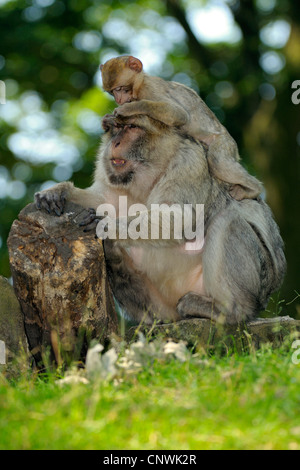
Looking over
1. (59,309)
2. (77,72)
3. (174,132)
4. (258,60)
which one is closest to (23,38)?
(77,72)

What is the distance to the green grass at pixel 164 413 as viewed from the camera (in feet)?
10.7

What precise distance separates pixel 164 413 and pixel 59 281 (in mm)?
1958

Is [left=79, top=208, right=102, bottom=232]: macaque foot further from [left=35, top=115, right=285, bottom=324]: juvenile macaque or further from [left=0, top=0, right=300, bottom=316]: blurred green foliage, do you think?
[left=0, top=0, right=300, bottom=316]: blurred green foliage

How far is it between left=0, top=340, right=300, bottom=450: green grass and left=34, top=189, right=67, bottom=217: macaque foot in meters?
1.71

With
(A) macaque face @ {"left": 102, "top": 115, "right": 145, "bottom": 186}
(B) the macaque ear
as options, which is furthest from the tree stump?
(B) the macaque ear

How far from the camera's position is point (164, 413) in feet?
11.5

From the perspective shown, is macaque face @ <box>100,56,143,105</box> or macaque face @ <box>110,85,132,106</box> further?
macaque face @ <box>110,85,132,106</box>

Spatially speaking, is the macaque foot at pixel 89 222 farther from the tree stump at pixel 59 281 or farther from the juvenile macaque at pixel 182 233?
the juvenile macaque at pixel 182 233

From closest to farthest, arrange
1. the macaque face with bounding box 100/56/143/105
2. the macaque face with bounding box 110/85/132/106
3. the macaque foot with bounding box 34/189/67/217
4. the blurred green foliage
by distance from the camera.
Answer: the macaque foot with bounding box 34/189/67/217
the macaque face with bounding box 100/56/143/105
the macaque face with bounding box 110/85/132/106
the blurred green foliage

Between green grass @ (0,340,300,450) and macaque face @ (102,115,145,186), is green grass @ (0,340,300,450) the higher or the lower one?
the lower one

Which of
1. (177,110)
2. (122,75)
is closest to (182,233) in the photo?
(177,110)

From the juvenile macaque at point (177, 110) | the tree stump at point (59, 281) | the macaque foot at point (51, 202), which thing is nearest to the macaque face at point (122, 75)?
the juvenile macaque at point (177, 110)

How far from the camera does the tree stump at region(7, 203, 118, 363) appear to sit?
5242 millimetres

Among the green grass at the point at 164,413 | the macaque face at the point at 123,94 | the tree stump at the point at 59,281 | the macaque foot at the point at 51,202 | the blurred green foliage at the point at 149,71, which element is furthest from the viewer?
the blurred green foliage at the point at 149,71
